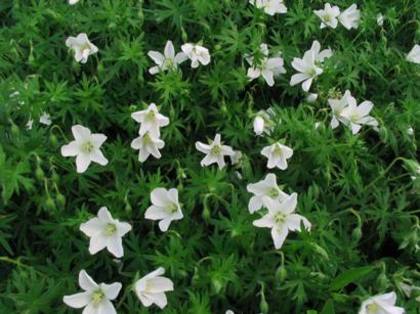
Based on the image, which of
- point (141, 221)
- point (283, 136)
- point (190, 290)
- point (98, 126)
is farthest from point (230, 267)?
point (98, 126)

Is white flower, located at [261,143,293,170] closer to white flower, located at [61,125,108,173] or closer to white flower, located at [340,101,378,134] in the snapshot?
white flower, located at [340,101,378,134]

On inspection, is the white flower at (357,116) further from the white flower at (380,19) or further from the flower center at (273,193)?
the white flower at (380,19)

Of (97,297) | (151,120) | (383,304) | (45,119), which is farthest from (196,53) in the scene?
(383,304)

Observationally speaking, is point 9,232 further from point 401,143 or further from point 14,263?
point 401,143

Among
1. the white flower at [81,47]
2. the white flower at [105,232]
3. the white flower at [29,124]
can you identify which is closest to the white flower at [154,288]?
the white flower at [105,232]

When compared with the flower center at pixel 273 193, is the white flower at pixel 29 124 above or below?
below

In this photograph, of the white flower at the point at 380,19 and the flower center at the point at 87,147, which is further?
the white flower at the point at 380,19

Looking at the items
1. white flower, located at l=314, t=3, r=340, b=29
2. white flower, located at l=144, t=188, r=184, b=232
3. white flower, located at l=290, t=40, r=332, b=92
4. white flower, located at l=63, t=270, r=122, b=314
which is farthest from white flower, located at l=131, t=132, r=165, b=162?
white flower, located at l=314, t=3, r=340, b=29
